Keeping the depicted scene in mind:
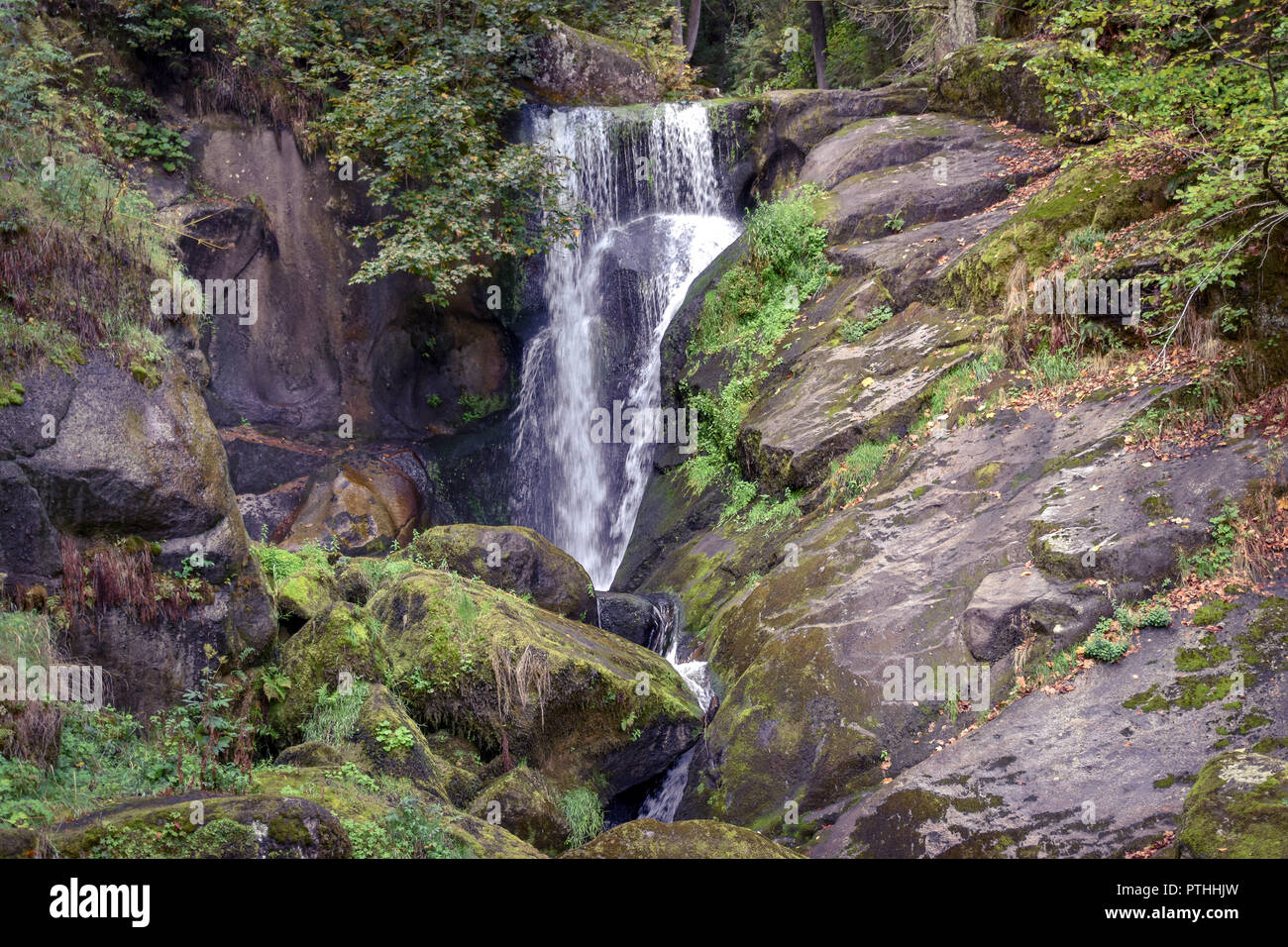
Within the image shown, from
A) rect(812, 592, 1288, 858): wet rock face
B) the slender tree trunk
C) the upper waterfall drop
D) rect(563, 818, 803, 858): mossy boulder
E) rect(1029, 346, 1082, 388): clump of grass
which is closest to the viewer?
rect(563, 818, 803, 858): mossy boulder

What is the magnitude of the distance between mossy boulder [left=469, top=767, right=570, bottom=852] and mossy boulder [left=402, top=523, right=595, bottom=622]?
10.5 ft

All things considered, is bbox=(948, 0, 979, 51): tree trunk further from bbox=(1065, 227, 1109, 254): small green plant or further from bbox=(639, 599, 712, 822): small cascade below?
bbox=(639, 599, 712, 822): small cascade below

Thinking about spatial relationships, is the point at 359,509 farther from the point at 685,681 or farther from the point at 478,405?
the point at 685,681

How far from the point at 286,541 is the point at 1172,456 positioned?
12.8 m

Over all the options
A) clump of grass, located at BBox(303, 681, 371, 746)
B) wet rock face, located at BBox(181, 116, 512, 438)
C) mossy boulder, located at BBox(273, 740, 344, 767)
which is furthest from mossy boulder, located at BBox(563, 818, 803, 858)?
wet rock face, located at BBox(181, 116, 512, 438)

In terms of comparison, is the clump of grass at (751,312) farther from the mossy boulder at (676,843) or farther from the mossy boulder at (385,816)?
the mossy boulder at (385,816)

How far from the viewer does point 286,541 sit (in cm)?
1548

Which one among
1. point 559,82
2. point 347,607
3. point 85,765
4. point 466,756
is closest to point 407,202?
point 559,82

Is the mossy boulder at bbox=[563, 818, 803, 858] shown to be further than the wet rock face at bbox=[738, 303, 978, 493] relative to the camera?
No

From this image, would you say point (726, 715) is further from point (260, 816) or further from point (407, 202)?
point (407, 202)

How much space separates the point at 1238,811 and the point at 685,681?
6.08 meters

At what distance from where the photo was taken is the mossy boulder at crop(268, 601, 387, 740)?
307 inches

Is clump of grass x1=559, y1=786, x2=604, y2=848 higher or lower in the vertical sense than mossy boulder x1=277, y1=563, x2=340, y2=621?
lower

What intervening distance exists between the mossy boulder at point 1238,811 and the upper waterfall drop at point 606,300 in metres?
10.8
